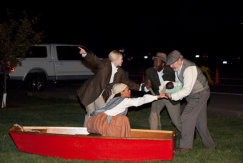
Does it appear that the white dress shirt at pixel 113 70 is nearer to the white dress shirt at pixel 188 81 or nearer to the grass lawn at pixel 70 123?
the white dress shirt at pixel 188 81

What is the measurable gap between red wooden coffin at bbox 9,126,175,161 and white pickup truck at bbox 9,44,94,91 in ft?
40.0

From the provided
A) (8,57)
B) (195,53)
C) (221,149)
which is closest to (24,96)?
(8,57)

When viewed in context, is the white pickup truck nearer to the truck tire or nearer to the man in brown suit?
the truck tire

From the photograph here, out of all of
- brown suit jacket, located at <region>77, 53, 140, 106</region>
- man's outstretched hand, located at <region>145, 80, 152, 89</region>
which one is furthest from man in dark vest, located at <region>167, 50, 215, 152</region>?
brown suit jacket, located at <region>77, 53, 140, 106</region>

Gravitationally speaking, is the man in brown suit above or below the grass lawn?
above

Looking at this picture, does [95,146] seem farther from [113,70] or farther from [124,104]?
[113,70]

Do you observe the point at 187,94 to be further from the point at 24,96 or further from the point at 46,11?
the point at 46,11

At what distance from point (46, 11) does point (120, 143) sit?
4163 centimetres

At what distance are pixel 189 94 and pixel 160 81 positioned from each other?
104 cm

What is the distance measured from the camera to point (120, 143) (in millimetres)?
7020

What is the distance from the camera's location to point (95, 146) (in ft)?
23.5

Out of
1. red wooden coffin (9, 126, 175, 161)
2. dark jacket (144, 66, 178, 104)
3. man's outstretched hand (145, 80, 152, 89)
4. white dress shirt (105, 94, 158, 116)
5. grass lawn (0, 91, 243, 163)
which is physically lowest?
grass lawn (0, 91, 243, 163)

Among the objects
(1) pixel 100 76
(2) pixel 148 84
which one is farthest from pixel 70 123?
(1) pixel 100 76

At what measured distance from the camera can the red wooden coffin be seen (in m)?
6.98
